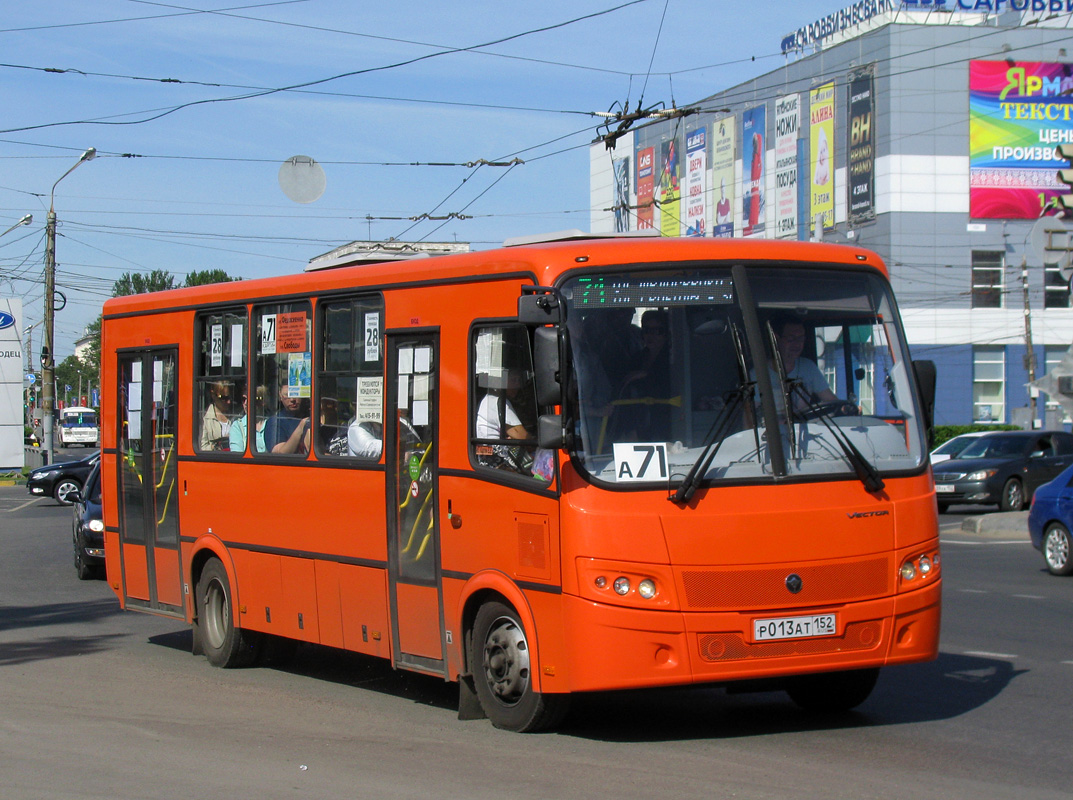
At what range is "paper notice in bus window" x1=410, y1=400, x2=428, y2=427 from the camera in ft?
28.2

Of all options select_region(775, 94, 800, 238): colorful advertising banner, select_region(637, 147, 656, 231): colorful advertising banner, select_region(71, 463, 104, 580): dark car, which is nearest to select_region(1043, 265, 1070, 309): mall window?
select_region(775, 94, 800, 238): colorful advertising banner

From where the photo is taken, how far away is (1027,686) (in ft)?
30.0

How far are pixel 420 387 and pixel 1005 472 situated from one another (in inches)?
844

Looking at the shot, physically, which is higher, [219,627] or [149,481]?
[149,481]

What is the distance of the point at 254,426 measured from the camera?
10.6 metres

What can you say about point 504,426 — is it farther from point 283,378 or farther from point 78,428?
point 78,428

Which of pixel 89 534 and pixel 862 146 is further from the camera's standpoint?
pixel 862 146

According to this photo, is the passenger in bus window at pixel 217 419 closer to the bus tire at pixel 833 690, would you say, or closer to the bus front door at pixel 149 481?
the bus front door at pixel 149 481

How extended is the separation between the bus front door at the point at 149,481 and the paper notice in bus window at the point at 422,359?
3.71 metres

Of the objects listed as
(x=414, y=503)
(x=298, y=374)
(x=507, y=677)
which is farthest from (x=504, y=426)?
(x=298, y=374)

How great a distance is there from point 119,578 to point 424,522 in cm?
518

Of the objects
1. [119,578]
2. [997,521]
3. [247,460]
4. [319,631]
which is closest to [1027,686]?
[319,631]

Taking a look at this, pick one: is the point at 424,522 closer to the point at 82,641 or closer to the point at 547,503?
the point at 547,503

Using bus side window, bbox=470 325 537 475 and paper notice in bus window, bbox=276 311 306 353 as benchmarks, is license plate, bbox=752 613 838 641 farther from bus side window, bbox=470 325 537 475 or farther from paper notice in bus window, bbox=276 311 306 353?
paper notice in bus window, bbox=276 311 306 353
